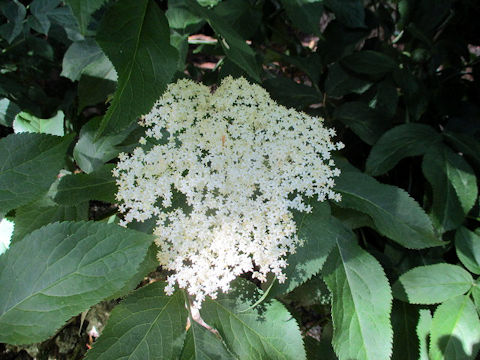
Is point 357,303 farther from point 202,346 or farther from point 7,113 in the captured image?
point 7,113

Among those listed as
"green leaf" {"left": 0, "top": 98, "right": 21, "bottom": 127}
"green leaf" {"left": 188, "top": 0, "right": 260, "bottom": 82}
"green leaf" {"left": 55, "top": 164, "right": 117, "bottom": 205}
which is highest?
"green leaf" {"left": 188, "top": 0, "right": 260, "bottom": 82}

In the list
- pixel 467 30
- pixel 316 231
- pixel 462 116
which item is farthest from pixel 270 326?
pixel 467 30

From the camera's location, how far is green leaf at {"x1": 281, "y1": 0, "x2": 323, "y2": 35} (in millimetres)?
1471

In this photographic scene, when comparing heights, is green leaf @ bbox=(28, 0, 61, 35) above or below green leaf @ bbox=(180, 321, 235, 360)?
above

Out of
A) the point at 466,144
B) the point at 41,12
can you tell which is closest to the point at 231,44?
the point at 41,12

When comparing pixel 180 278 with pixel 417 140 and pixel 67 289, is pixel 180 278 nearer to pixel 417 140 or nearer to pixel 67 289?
pixel 67 289

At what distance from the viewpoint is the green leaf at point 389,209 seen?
1.25m

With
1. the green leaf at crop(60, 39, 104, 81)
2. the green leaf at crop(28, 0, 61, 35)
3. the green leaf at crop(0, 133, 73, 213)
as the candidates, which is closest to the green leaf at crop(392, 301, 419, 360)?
the green leaf at crop(0, 133, 73, 213)

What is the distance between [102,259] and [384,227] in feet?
2.92

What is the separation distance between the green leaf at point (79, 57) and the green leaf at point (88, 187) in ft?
2.35

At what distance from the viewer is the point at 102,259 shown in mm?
889

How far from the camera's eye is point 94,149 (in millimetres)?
1435

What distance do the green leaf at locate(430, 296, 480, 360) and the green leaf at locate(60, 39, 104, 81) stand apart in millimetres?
1799

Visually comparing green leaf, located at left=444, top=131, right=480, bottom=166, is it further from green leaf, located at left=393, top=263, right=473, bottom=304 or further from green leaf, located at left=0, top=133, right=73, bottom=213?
green leaf, located at left=0, top=133, right=73, bottom=213
